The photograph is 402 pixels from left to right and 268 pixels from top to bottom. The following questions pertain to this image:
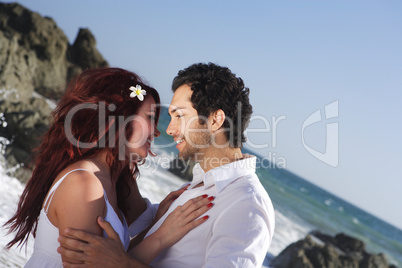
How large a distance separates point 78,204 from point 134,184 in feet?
A: 2.99

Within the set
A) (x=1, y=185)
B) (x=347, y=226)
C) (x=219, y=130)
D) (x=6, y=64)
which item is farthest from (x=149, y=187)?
(x=347, y=226)

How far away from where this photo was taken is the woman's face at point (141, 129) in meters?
2.43

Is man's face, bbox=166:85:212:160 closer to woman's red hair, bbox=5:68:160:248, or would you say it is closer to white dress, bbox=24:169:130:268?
woman's red hair, bbox=5:68:160:248

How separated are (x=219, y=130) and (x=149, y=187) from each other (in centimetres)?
1128

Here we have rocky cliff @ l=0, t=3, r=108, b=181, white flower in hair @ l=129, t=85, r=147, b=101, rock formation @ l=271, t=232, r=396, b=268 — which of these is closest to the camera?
white flower in hair @ l=129, t=85, r=147, b=101

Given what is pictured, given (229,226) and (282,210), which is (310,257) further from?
(282,210)

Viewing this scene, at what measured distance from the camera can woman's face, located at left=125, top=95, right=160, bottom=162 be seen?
95.8 inches

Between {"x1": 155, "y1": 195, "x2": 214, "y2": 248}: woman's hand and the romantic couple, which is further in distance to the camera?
{"x1": 155, "y1": 195, "x2": 214, "y2": 248}: woman's hand

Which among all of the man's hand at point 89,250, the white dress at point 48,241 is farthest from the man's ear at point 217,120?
the man's hand at point 89,250

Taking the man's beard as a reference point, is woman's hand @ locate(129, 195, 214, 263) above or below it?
below

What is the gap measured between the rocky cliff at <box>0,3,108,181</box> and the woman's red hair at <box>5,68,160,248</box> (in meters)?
0.79

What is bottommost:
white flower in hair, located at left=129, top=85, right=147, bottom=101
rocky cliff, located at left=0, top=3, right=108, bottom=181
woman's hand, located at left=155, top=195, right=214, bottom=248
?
rocky cliff, located at left=0, top=3, right=108, bottom=181

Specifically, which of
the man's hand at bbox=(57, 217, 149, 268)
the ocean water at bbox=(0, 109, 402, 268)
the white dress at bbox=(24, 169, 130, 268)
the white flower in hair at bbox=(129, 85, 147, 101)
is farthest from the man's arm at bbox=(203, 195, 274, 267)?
the ocean water at bbox=(0, 109, 402, 268)

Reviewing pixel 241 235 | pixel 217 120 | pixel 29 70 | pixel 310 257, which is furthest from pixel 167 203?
pixel 29 70
